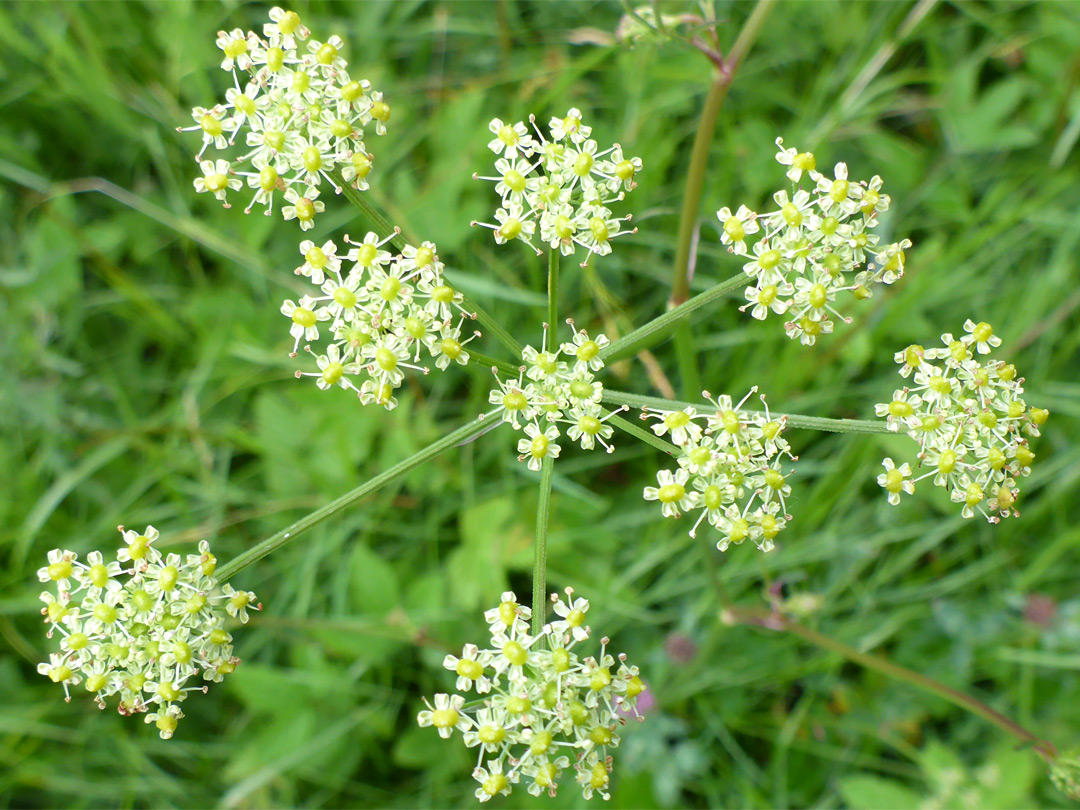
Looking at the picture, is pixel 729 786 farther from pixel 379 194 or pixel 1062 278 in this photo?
pixel 379 194

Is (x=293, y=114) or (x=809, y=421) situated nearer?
(x=809, y=421)

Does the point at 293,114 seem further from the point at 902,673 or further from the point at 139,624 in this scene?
the point at 902,673

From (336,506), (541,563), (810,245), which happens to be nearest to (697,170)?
(810,245)

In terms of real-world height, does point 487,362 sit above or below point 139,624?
above

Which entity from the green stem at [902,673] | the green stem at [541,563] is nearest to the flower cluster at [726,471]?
the green stem at [541,563]

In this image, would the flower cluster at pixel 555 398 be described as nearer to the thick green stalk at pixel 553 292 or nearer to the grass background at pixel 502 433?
the thick green stalk at pixel 553 292

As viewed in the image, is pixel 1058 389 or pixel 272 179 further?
pixel 1058 389

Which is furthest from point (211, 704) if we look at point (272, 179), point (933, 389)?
point (933, 389)
